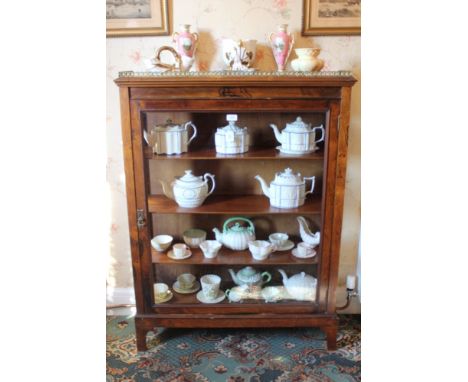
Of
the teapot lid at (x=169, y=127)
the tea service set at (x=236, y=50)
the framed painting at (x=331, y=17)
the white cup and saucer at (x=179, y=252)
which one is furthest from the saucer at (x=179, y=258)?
the framed painting at (x=331, y=17)

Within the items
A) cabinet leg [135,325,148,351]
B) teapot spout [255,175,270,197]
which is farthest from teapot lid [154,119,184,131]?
cabinet leg [135,325,148,351]

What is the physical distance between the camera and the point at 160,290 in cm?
168

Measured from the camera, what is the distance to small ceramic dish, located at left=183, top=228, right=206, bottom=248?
5.65 ft

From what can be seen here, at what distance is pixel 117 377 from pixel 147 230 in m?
0.62

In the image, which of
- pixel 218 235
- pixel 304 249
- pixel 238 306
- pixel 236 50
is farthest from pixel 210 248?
pixel 236 50

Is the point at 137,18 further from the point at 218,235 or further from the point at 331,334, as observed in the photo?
the point at 331,334

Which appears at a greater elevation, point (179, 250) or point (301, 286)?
point (179, 250)

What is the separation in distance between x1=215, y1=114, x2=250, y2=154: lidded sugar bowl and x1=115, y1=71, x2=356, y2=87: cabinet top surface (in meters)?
0.19

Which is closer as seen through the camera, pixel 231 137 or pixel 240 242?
pixel 231 137

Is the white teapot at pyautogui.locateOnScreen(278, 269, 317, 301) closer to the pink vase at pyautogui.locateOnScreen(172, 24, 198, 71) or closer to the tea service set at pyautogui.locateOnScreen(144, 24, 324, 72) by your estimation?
the tea service set at pyautogui.locateOnScreen(144, 24, 324, 72)

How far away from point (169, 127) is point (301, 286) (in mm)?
895
